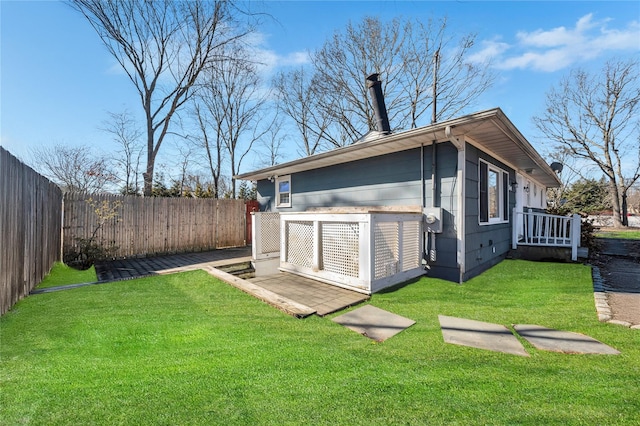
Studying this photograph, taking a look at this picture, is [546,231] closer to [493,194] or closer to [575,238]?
[575,238]

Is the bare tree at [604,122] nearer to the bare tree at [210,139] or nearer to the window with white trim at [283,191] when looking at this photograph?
the window with white trim at [283,191]

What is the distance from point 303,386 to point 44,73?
34.2 ft

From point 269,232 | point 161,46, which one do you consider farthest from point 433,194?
point 161,46

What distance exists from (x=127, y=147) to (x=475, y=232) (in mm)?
14676

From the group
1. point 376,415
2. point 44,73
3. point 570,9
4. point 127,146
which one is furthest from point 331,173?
point 127,146

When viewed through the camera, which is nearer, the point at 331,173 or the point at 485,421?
the point at 485,421

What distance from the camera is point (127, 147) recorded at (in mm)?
12898

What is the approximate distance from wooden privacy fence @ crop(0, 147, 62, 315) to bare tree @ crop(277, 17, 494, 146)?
43.2 ft

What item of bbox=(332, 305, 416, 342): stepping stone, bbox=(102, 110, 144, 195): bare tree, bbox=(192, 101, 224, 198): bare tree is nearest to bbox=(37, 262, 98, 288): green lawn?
bbox=(332, 305, 416, 342): stepping stone

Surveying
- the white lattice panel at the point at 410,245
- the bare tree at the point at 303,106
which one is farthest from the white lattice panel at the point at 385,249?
the bare tree at the point at 303,106

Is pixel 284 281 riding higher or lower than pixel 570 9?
lower

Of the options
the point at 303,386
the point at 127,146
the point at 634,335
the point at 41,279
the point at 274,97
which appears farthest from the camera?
the point at 274,97

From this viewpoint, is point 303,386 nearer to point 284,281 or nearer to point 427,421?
point 427,421

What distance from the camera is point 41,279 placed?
178 inches
